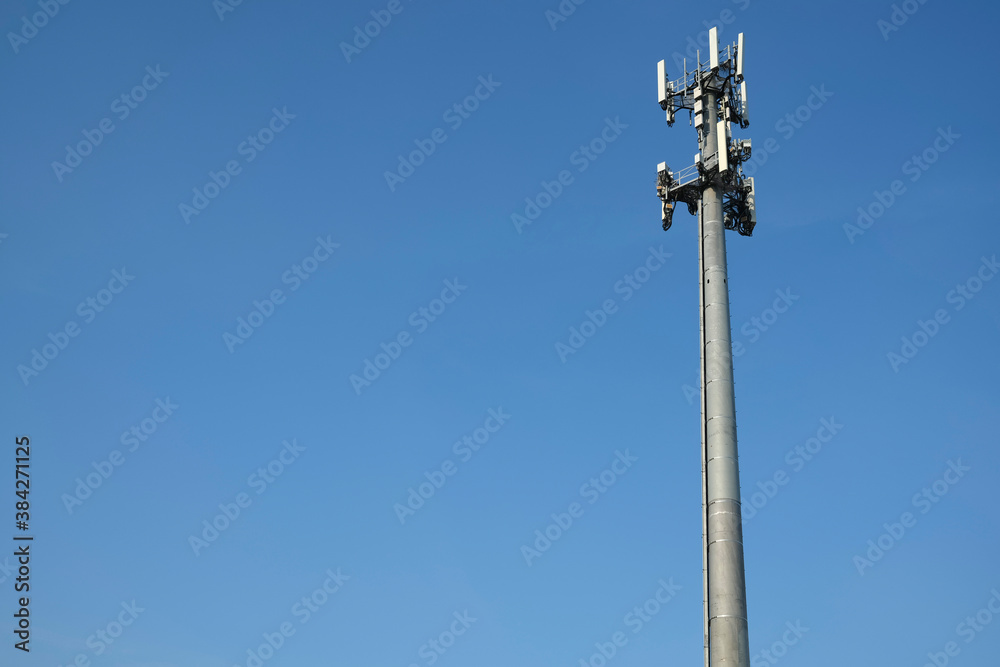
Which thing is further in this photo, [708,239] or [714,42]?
[714,42]

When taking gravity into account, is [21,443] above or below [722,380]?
below

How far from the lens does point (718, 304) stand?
2260 inches

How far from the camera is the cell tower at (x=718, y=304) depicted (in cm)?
5000

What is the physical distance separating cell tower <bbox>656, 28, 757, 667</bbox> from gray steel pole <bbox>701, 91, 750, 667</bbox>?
0.05m

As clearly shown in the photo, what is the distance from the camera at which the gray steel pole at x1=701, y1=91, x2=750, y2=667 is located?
49.3 metres

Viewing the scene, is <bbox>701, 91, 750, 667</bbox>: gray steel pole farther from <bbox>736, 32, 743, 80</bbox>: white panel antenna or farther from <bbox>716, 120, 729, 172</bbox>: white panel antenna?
<bbox>736, 32, 743, 80</bbox>: white panel antenna

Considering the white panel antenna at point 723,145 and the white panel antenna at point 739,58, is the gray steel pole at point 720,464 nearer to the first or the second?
the white panel antenna at point 723,145

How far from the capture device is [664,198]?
64188 millimetres

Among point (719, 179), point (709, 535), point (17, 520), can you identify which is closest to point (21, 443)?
point (17, 520)

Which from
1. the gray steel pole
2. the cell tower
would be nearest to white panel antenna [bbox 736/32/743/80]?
the cell tower

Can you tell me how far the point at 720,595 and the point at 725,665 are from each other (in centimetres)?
336

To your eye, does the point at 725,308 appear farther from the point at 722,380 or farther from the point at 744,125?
the point at 744,125

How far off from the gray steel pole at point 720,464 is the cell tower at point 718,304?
50mm

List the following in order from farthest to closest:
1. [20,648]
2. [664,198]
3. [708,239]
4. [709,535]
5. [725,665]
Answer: [664,198], [708,239], [20,648], [709,535], [725,665]
